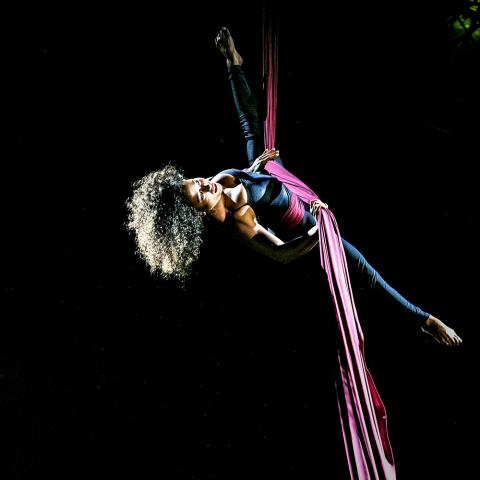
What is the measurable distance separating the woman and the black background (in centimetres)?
42

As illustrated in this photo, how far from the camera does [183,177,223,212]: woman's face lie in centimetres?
176

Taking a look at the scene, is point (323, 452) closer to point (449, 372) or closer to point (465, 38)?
point (449, 372)

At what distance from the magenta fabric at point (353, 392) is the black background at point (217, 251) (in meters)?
0.73

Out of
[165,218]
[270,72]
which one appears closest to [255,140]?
[270,72]

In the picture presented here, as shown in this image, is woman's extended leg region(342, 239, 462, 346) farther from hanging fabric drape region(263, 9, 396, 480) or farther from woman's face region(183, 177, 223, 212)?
woman's face region(183, 177, 223, 212)

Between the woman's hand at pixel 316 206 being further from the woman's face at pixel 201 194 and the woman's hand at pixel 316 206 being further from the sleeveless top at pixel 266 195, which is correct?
the woman's face at pixel 201 194

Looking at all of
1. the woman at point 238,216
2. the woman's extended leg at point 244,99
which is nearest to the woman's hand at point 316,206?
the woman at point 238,216

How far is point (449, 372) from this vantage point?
237 cm

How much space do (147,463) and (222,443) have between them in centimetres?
38

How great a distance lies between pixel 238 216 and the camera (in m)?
1.84

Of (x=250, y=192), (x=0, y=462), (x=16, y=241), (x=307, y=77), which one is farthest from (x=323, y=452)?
(x=307, y=77)

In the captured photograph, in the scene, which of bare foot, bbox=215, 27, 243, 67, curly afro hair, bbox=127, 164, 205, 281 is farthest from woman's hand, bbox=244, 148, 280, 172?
bare foot, bbox=215, 27, 243, 67

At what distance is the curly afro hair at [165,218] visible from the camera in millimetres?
1852

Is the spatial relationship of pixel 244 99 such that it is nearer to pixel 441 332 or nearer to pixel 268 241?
pixel 268 241
